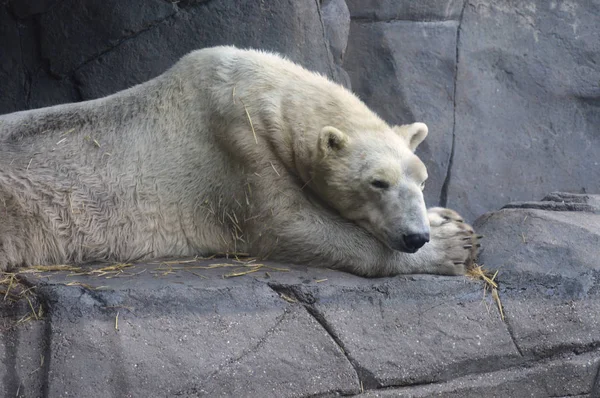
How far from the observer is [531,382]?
16.5 ft

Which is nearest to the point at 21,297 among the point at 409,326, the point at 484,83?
the point at 409,326

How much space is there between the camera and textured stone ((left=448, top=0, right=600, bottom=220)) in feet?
29.1

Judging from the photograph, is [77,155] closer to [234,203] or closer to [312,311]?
[234,203]

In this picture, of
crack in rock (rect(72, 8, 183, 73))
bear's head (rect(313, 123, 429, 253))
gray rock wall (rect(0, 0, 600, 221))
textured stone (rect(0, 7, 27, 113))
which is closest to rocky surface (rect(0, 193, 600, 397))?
bear's head (rect(313, 123, 429, 253))

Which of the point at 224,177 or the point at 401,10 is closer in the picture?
the point at 224,177

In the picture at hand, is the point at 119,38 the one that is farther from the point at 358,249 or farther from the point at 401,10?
the point at 358,249

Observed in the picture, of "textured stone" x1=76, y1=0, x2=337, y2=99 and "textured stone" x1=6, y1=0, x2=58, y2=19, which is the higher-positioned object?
"textured stone" x1=6, y1=0, x2=58, y2=19

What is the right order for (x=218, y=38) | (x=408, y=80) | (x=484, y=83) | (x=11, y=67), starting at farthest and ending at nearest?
1. (x=484, y=83)
2. (x=408, y=80)
3. (x=11, y=67)
4. (x=218, y=38)

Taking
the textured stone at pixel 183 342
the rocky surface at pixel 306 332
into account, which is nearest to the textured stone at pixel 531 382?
the rocky surface at pixel 306 332

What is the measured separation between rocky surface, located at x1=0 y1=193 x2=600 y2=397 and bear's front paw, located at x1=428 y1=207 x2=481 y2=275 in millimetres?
144

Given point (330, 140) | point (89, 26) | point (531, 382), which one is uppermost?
point (89, 26)

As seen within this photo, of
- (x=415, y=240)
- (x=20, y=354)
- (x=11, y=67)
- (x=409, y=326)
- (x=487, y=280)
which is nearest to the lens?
(x=20, y=354)

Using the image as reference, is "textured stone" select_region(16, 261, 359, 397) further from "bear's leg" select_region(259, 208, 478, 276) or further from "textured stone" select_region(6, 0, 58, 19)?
"textured stone" select_region(6, 0, 58, 19)

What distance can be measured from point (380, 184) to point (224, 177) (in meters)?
1.12
